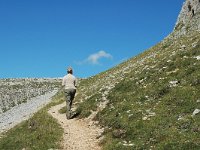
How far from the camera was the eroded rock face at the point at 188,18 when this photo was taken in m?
50.5

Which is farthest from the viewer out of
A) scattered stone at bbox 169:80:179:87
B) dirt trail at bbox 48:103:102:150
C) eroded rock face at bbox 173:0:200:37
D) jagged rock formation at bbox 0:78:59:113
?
jagged rock formation at bbox 0:78:59:113

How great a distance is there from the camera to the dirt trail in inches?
876

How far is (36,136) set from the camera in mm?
24344

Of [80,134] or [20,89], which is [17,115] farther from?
[20,89]

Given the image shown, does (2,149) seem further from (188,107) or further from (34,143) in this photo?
(188,107)

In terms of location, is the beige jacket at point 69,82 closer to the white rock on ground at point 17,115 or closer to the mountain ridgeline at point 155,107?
the mountain ridgeline at point 155,107

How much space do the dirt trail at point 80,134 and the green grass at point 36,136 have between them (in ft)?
1.56

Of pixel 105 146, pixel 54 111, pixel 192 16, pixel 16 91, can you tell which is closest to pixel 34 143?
pixel 105 146

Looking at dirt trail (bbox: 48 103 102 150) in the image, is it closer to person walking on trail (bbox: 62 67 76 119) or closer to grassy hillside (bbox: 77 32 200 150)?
grassy hillside (bbox: 77 32 200 150)

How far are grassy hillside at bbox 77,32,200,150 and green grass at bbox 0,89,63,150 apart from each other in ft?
8.85

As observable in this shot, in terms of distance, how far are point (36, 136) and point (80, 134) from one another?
2525 millimetres

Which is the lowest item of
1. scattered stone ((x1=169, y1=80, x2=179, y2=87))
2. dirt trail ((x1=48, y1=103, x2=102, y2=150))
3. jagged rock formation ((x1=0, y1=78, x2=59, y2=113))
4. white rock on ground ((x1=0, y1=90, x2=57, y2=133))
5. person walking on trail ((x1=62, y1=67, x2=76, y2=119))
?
dirt trail ((x1=48, y1=103, x2=102, y2=150))

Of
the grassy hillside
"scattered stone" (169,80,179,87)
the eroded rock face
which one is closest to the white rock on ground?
the grassy hillside

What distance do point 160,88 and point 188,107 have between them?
4.94 metres
